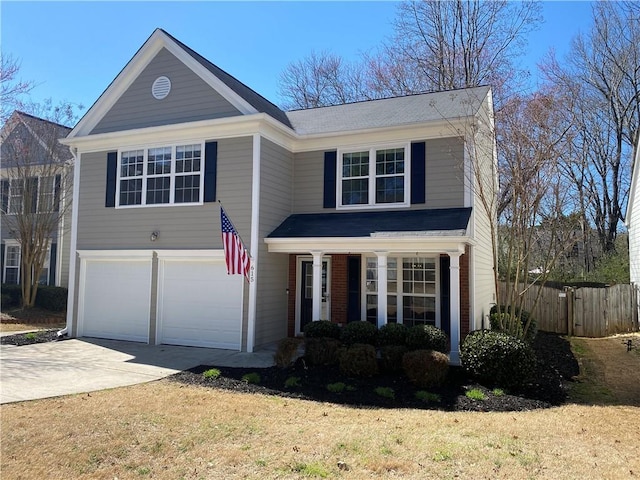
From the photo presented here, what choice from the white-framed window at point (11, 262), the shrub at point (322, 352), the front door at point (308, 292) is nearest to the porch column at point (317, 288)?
the front door at point (308, 292)

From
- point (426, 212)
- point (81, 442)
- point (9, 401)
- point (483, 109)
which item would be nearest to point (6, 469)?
point (81, 442)

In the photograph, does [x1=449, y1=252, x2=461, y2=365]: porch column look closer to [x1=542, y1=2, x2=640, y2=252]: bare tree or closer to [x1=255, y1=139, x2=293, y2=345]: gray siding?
[x1=255, y1=139, x2=293, y2=345]: gray siding

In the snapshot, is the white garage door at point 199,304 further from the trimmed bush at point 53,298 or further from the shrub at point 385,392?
the trimmed bush at point 53,298

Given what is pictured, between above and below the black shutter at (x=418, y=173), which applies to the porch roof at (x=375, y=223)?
below

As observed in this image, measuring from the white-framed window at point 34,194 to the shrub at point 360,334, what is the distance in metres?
15.9

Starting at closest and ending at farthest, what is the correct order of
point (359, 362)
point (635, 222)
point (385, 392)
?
point (385, 392), point (359, 362), point (635, 222)

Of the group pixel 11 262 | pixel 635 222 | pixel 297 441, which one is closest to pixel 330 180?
pixel 297 441

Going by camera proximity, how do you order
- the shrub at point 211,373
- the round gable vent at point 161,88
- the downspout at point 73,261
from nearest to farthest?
the shrub at point 211,373 < the round gable vent at point 161,88 < the downspout at point 73,261

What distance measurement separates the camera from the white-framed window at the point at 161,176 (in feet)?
41.2

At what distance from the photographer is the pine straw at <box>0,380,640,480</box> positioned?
4.86m

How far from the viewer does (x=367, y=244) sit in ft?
35.3

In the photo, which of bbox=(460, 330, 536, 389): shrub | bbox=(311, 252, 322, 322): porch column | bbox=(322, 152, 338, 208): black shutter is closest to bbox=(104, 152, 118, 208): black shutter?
bbox=(322, 152, 338, 208): black shutter

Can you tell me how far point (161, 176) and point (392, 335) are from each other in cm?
747

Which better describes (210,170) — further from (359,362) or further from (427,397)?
(427,397)
